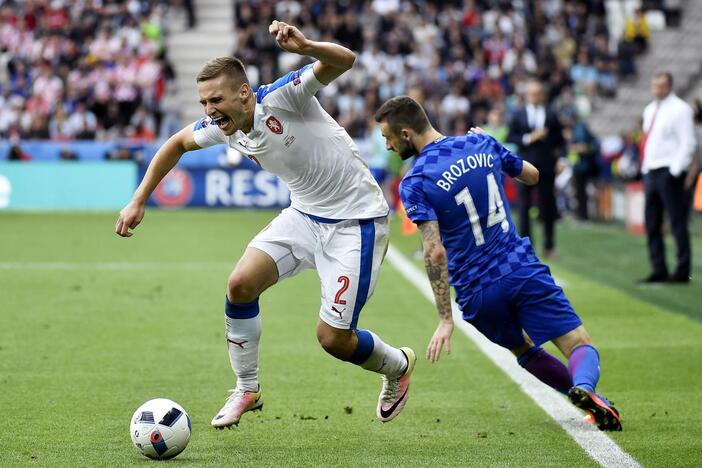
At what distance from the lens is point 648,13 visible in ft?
116

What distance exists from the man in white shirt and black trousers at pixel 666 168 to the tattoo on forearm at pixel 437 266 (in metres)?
7.89

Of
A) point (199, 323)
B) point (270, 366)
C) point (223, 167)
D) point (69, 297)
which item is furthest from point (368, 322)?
point (223, 167)

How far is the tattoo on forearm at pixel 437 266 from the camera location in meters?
6.10

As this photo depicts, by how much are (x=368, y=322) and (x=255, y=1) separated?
2483 centimetres

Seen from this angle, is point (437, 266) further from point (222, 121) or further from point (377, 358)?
point (222, 121)

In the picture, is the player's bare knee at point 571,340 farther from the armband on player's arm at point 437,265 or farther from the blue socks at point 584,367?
the armband on player's arm at point 437,265

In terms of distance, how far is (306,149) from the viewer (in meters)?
6.47

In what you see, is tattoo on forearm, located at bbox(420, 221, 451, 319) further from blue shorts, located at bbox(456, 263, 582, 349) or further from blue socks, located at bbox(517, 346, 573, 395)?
blue socks, located at bbox(517, 346, 573, 395)

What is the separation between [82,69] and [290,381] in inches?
984

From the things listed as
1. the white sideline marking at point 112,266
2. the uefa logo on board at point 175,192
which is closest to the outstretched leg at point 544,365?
the white sideline marking at point 112,266

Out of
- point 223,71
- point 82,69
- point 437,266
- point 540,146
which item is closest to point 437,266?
point 437,266

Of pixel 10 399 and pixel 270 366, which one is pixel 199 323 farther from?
pixel 10 399

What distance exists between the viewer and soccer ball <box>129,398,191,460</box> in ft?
19.2

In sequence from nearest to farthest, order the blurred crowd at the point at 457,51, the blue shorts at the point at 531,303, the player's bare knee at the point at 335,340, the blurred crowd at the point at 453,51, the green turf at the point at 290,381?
the green turf at the point at 290,381 < the blue shorts at the point at 531,303 < the player's bare knee at the point at 335,340 < the blurred crowd at the point at 457,51 < the blurred crowd at the point at 453,51
